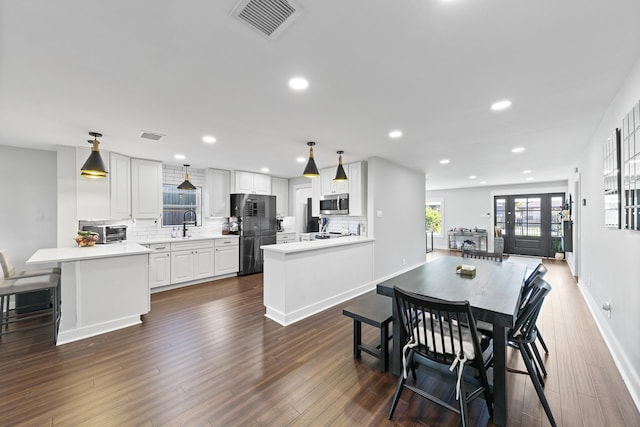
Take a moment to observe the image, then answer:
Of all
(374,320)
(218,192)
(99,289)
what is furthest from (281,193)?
(374,320)

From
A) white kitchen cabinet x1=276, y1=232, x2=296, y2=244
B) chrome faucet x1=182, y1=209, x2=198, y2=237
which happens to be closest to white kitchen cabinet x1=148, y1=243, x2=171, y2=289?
chrome faucet x1=182, y1=209, x2=198, y2=237

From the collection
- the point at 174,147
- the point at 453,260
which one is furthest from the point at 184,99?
the point at 453,260

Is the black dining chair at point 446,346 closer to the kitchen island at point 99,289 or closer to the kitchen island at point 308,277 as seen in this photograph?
the kitchen island at point 308,277

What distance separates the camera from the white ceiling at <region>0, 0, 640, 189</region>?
1.34m

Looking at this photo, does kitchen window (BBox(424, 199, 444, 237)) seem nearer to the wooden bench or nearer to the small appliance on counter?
the wooden bench

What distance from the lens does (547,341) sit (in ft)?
9.16

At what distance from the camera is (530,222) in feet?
26.6

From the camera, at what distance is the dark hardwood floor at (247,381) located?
1.75 m

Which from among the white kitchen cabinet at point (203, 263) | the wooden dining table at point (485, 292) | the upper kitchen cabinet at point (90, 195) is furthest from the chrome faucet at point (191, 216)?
A: the wooden dining table at point (485, 292)

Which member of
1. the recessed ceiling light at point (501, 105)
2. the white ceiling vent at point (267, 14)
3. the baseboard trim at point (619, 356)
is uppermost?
the white ceiling vent at point (267, 14)

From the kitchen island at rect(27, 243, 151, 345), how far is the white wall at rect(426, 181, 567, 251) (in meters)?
9.38

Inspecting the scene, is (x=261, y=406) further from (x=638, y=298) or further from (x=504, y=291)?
(x=638, y=298)

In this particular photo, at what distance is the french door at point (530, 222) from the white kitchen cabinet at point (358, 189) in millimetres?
6304

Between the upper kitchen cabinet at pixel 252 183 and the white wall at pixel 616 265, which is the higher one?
the upper kitchen cabinet at pixel 252 183
